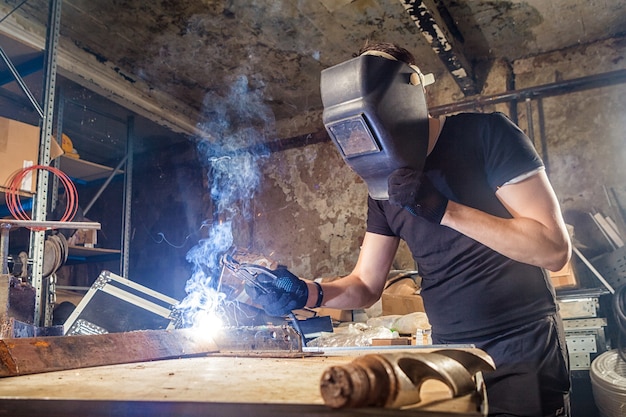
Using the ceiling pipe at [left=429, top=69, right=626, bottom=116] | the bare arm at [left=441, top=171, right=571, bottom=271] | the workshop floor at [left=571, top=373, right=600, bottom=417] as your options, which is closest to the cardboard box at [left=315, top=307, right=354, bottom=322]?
the workshop floor at [left=571, top=373, right=600, bottom=417]

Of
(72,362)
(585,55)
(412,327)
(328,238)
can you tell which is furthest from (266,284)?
(585,55)

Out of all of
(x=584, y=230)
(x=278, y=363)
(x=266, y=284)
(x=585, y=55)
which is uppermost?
(x=585, y=55)

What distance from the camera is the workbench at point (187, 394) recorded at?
64 centimetres

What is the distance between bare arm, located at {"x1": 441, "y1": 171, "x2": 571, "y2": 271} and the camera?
1.27 m

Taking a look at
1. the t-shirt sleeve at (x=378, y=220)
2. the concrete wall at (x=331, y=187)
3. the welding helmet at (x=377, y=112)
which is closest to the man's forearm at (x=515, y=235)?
the welding helmet at (x=377, y=112)

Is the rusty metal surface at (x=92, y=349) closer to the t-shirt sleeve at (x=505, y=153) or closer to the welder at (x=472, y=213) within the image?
the welder at (x=472, y=213)

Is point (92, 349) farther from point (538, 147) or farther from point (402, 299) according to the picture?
point (538, 147)

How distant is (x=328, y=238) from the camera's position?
16.0 ft

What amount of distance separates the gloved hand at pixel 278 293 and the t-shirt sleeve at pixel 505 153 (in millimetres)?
719

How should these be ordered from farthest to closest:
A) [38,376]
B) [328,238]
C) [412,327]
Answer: [328,238], [412,327], [38,376]

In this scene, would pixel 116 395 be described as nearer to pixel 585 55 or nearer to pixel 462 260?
pixel 462 260

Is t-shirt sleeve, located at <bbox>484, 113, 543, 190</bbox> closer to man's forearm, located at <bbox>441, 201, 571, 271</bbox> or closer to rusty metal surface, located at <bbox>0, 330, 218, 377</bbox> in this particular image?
man's forearm, located at <bbox>441, 201, 571, 271</bbox>

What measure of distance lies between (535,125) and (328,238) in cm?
217

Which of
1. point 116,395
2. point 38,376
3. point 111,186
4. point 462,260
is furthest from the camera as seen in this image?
point 111,186
